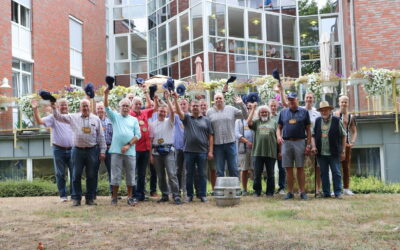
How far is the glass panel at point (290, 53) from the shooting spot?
25.8 m

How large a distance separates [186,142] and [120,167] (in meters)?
1.20

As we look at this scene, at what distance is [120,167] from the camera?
898cm

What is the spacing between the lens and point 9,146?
15.8 metres

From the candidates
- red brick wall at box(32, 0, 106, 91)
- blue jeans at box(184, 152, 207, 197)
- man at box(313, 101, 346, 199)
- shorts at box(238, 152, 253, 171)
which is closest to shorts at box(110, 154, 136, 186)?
blue jeans at box(184, 152, 207, 197)

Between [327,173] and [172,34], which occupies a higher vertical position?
[172,34]

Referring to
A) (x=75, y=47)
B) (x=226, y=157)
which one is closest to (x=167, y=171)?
(x=226, y=157)

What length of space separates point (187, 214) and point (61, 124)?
350 cm

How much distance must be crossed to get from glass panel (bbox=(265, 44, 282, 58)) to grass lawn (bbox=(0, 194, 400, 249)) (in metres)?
16.7

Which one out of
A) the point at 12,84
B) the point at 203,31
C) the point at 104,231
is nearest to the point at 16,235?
the point at 104,231

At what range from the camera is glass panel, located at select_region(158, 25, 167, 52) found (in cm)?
2709

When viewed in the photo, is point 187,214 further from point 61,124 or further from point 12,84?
point 12,84

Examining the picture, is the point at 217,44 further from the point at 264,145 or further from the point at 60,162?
the point at 60,162

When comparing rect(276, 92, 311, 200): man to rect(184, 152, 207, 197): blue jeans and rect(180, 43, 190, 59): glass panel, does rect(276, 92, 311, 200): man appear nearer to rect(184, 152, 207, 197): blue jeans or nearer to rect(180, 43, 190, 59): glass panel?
rect(184, 152, 207, 197): blue jeans

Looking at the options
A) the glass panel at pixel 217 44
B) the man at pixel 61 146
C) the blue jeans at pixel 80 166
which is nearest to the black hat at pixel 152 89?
the blue jeans at pixel 80 166
